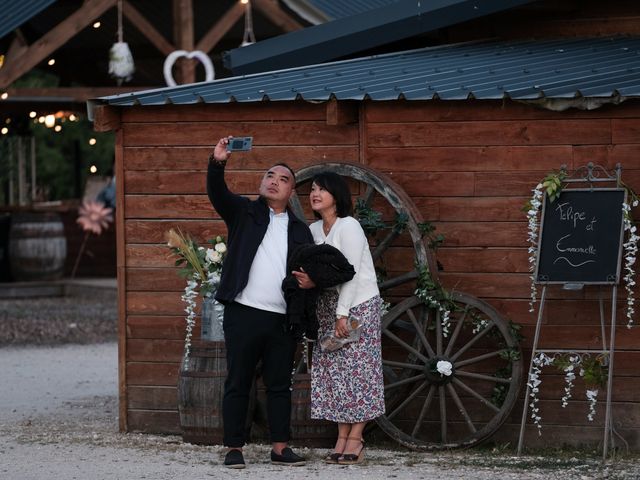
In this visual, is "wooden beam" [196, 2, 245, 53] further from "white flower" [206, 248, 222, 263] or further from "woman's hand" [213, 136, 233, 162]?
"woman's hand" [213, 136, 233, 162]

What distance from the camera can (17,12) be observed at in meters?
17.4

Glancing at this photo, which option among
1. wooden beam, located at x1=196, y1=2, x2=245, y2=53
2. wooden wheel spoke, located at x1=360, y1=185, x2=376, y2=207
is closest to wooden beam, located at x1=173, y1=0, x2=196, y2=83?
wooden beam, located at x1=196, y1=2, x2=245, y2=53

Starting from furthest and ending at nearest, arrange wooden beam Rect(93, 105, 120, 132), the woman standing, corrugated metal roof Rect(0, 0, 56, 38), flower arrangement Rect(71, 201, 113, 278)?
flower arrangement Rect(71, 201, 113, 278) → corrugated metal roof Rect(0, 0, 56, 38) → wooden beam Rect(93, 105, 120, 132) → the woman standing

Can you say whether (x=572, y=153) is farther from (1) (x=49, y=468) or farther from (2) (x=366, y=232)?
(1) (x=49, y=468)

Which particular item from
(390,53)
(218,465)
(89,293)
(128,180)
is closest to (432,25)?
(390,53)

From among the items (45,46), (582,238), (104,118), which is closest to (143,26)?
(45,46)

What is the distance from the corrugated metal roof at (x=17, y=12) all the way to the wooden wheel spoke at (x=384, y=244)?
9614mm

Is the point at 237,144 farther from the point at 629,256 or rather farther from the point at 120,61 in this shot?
the point at 120,61

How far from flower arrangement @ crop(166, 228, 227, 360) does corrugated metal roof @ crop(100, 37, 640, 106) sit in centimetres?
91

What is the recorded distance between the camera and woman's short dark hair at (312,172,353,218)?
799 cm

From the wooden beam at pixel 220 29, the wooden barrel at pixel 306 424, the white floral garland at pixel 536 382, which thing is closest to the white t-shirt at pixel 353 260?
the wooden barrel at pixel 306 424

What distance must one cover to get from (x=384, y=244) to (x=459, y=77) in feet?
3.93

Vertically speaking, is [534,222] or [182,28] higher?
[182,28]

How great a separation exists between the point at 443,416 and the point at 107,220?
1416cm
